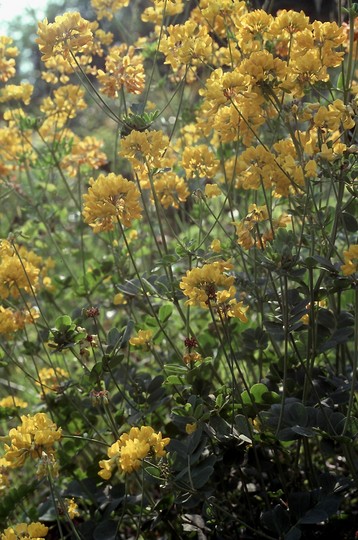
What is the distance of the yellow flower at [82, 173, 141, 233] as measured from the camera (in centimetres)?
180

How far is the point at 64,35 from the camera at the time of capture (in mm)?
1994

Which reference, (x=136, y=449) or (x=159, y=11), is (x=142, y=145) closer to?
(x=136, y=449)

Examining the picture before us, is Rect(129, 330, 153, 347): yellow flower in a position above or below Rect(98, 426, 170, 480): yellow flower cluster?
above

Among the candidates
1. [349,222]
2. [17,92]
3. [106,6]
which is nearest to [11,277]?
[349,222]

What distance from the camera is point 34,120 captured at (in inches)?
113

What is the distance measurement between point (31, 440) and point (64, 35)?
1.03 m

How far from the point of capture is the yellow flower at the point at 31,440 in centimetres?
165

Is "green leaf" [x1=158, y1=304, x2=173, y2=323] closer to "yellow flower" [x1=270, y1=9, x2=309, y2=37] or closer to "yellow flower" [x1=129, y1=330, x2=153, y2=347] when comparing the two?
"yellow flower" [x1=129, y1=330, x2=153, y2=347]

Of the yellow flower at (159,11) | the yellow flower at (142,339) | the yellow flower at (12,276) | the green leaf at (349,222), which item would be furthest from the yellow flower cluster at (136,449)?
the yellow flower at (159,11)

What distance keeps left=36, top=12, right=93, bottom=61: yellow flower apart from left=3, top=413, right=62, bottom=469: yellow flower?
93cm

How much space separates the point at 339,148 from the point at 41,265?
1.56 metres

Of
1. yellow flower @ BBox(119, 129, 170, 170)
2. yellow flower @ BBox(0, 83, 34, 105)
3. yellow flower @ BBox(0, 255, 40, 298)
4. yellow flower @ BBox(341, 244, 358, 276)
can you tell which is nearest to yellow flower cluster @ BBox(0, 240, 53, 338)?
yellow flower @ BBox(0, 255, 40, 298)

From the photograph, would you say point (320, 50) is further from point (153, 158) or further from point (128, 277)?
point (128, 277)

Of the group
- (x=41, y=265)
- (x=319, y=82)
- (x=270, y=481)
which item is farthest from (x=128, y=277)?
(x=319, y=82)
